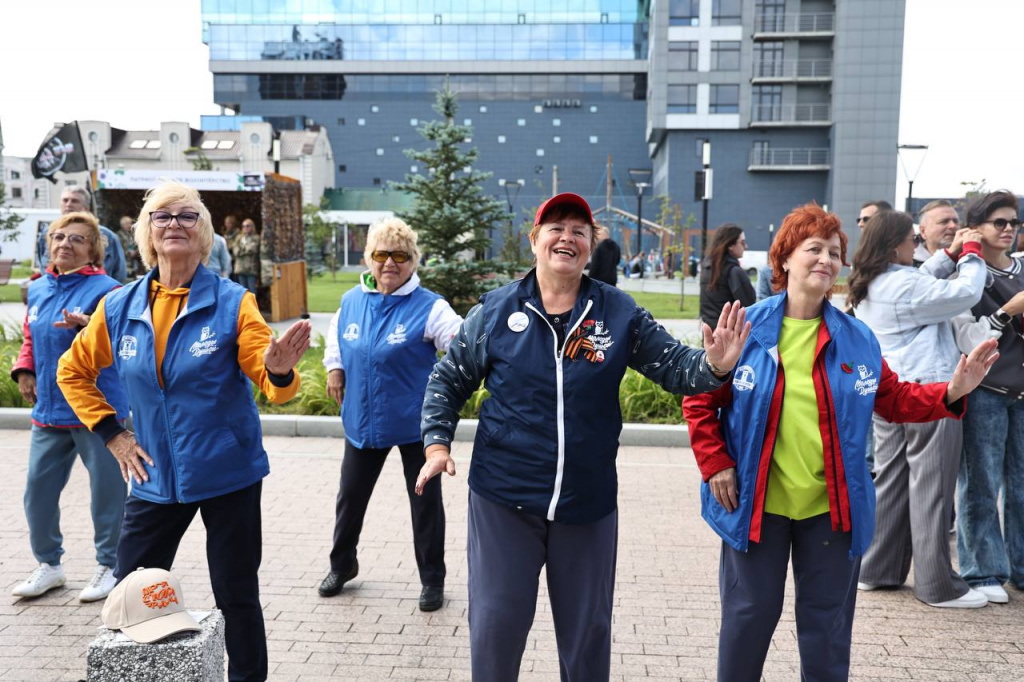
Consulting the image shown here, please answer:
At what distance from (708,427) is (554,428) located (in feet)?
2.19

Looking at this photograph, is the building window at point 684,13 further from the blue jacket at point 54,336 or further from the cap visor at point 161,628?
the cap visor at point 161,628

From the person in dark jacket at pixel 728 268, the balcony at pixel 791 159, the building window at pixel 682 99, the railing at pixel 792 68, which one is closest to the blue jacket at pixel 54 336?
the person in dark jacket at pixel 728 268

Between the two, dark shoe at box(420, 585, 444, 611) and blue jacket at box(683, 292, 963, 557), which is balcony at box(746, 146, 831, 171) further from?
blue jacket at box(683, 292, 963, 557)

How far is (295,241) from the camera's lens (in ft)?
64.8

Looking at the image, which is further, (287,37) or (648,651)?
(287,37)

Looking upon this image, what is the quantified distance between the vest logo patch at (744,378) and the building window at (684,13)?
66.5 metres

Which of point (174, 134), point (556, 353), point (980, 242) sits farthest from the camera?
point (174, 134)

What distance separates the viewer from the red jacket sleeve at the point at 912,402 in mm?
3383

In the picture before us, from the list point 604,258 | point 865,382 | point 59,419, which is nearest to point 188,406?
point 59,419

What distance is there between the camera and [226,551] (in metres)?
3.57

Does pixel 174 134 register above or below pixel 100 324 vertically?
above

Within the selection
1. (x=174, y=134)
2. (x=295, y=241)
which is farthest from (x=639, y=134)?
(x=295, y=241)

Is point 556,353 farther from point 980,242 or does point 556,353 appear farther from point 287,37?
point 287,37

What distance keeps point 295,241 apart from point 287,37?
70.9 metres
